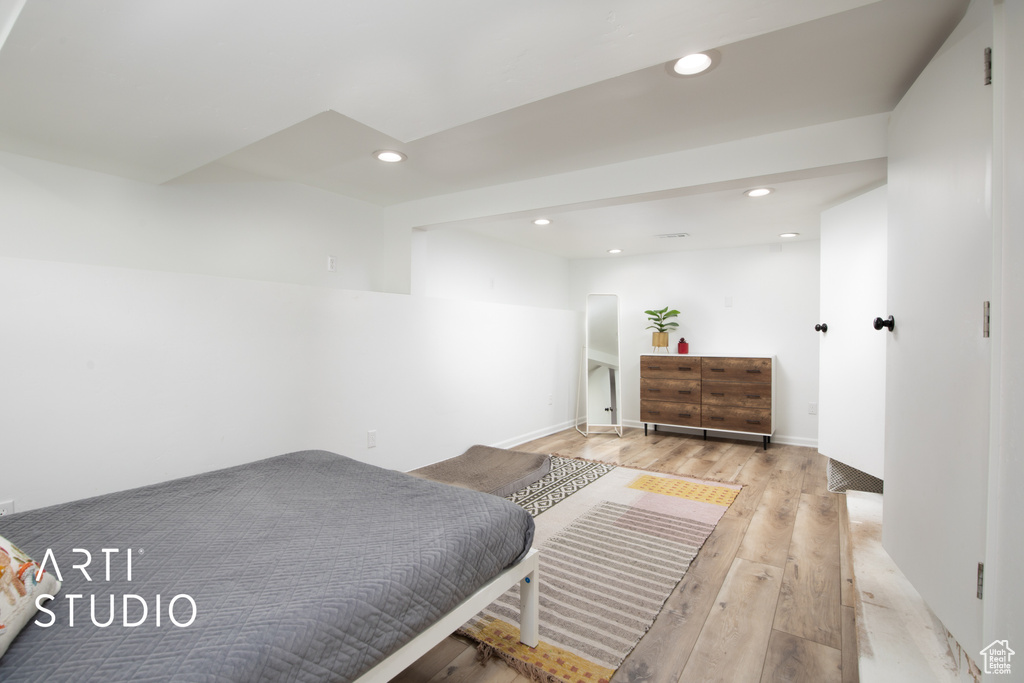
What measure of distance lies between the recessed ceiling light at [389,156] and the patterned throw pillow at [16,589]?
2.24 m

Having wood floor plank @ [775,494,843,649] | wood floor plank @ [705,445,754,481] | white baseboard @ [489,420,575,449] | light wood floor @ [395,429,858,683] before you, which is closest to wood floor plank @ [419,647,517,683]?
light wood floor @ [395,429,858,683]

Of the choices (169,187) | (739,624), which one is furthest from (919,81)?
(169,187)

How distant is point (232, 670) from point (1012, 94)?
2.14 metres

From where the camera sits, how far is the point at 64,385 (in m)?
2.14

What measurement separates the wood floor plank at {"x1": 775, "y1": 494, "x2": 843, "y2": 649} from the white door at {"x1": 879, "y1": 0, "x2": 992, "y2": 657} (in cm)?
33

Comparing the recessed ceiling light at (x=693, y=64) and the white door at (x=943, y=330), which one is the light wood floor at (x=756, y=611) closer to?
the white door at (x=943, y=330)

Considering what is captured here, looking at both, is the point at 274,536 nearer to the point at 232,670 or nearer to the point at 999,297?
the point at 232,670

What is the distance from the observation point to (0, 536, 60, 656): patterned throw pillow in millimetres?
976

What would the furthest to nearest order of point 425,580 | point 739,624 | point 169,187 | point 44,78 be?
point 169,187
point 739,624
point 44,78
point 425,580

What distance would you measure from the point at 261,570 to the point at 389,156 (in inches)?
87.6

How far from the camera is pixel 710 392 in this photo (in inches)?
201

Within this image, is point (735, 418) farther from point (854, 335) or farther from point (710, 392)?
point (854, 335)

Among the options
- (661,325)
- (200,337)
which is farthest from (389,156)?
(661,325)

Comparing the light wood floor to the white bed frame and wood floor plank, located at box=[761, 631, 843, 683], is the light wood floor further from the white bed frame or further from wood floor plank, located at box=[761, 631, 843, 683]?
the white bed frame
